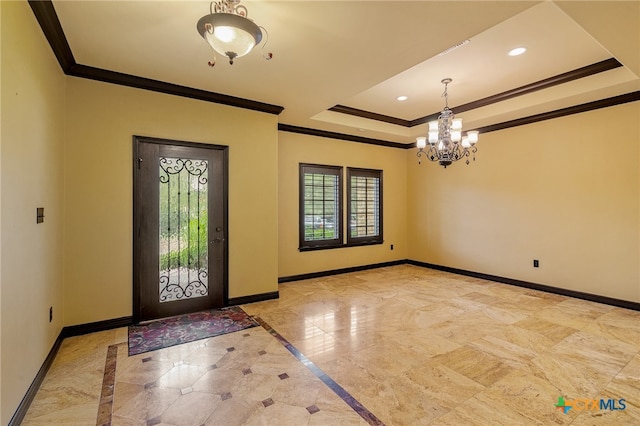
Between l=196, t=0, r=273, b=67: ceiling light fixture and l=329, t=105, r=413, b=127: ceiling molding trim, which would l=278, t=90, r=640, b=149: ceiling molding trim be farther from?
l=196, t=0, r=273, b=67: ceiling light fixture

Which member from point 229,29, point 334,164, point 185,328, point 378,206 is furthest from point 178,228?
point 378,206

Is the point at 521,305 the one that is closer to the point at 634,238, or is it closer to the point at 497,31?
the point at 634,238

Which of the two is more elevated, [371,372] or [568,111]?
[568,111]

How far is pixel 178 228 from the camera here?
3930mm

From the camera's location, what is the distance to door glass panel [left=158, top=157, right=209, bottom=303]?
12.6 feet

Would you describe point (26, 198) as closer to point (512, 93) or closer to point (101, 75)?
point (101, 75)

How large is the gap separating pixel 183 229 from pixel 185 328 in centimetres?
121

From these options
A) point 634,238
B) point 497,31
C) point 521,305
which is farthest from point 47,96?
point 634,238

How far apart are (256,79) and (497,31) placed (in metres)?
2.59

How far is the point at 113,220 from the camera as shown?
355 centimetres

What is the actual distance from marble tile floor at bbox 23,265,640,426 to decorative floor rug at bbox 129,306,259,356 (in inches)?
5.5

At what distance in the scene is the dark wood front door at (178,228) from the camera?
371 centimetres

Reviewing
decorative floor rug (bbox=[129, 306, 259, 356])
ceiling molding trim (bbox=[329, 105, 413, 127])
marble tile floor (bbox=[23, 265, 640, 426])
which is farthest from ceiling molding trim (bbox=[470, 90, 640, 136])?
decorative floor rug (bbox=[129, 306, 259, 356])

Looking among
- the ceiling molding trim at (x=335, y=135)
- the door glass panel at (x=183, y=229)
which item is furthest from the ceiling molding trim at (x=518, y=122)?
the door glass panel at (x=183, y=229)
